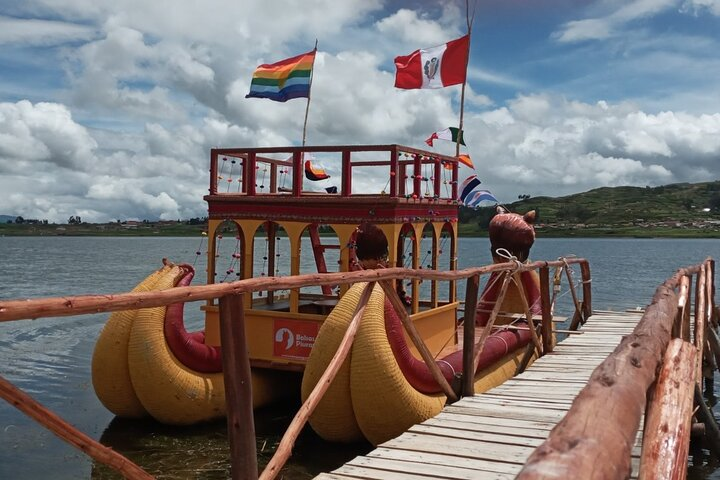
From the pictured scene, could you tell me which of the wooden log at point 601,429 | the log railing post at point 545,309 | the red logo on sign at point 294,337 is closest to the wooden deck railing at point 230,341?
the wooden log at point 601,429

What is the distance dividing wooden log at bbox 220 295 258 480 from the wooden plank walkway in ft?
2.32

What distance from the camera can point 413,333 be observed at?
7.31 m

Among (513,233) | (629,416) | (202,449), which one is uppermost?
(513,233)

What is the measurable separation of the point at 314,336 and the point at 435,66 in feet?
22.1

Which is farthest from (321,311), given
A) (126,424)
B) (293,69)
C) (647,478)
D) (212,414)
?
(647,478)

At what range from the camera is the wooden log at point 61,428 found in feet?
9.92

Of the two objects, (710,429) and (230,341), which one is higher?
(230,341)

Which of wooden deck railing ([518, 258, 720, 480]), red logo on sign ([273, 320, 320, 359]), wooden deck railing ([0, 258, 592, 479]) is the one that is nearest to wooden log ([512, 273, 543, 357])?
red logo on sign ([273, 320, 320, 359])

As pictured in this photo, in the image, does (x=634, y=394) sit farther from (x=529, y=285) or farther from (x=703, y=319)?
(x=529, y=285)

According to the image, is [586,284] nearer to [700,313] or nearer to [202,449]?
[700,313]

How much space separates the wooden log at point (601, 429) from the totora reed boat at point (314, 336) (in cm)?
638

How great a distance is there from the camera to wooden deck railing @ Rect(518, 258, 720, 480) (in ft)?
5.46

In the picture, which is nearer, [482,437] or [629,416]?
[629,416]

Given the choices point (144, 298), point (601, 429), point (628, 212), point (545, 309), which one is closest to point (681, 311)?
point (545, 309)
